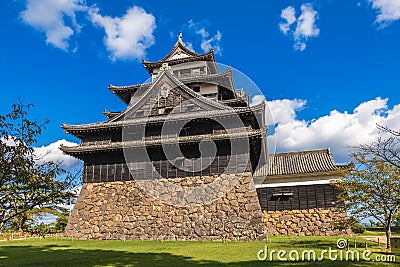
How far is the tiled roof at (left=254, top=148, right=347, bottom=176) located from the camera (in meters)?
23.6

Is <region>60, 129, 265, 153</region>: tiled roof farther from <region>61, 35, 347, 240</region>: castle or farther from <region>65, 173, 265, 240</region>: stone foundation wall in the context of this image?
<region>65, 173, 265, 240</region>: stone foundation wall

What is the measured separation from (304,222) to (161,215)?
9695 mm

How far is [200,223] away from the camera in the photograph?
1922cm

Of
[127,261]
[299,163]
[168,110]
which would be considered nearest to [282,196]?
[299,163]

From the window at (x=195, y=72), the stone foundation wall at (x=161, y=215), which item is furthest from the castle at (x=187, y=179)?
the window at (x=195, y=72)

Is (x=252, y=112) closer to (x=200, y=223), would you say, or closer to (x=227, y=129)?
(x=227, y=129)

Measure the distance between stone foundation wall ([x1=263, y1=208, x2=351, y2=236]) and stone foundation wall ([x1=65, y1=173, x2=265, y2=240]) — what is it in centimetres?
488

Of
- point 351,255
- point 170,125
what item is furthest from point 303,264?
point 170,125

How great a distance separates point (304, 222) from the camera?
73.5 feet

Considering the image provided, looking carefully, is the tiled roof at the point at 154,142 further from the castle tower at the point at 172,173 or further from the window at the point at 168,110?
the window at the point at 168,110

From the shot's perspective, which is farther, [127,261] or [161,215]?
[161,215]

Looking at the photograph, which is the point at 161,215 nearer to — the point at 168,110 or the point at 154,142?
the point at 154,142

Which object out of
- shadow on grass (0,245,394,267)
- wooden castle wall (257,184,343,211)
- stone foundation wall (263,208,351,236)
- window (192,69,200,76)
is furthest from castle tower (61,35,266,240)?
shadow on grass (0,245,394,267)

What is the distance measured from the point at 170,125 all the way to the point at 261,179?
7962 mm
